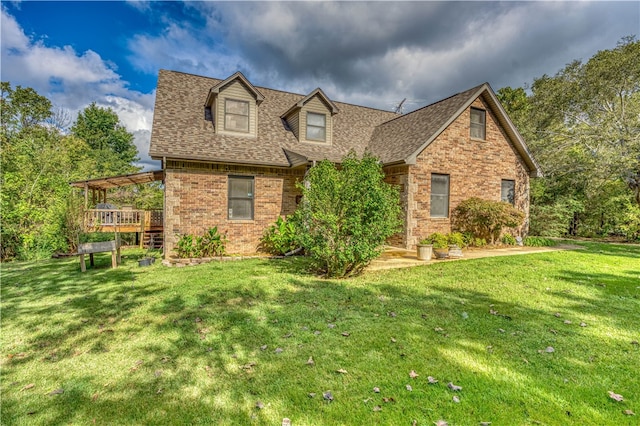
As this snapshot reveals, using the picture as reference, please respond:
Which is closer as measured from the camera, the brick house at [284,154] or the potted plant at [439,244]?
the potted plant at [439,244]

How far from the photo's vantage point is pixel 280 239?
11.0m

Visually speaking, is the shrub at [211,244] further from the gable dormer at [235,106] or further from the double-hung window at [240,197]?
the gable dormer at [235,106]

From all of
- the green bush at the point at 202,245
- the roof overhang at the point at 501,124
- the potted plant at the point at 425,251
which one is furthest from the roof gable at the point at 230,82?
the potted plant at the point at 425,251

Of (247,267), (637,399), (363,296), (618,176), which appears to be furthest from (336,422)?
(618,176)

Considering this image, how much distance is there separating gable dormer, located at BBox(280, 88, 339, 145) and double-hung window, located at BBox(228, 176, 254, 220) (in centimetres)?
332

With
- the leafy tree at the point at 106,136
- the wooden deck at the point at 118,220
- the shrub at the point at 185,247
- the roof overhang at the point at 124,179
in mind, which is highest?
the leafy tree at the point at 106,136

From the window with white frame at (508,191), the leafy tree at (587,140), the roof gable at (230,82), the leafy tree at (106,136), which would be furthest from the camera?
the leafy tree at (106,136)

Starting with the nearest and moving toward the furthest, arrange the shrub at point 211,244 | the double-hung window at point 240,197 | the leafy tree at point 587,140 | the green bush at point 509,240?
1. the shrub at point 211,244
2. the double-hung window at point 240,197
3. the green bush at point 509,240
4. the leafy tree at point 587,140

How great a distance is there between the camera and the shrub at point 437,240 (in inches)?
423

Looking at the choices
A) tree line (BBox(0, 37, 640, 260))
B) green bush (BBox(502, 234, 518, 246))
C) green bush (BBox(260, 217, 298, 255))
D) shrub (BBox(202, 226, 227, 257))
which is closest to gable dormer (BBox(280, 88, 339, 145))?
green bush (BBox(260, 217, 298, 255))

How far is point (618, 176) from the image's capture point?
15.8 m

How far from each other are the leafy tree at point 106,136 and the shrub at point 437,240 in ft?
128

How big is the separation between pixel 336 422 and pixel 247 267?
6596mm

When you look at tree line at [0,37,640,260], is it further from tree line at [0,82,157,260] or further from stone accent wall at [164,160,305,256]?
stone accent wall at [164,160,305,256]
